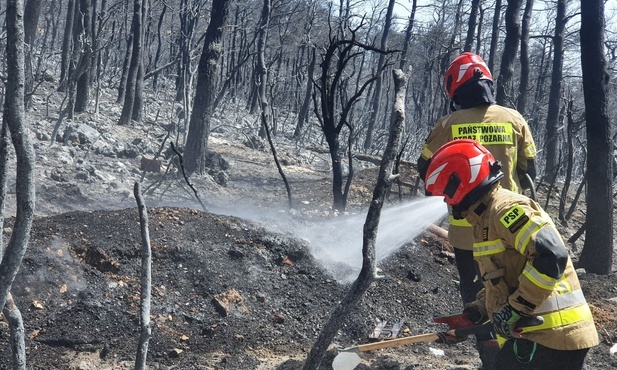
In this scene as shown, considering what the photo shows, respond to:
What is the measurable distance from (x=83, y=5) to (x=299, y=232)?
510 inches

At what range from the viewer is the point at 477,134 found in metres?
4.75

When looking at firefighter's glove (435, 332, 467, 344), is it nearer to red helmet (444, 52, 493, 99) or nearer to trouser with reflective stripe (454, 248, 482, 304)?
trouser with reflective stripe (454, 248, 482, 304)

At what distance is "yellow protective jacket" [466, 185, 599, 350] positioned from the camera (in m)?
3.18

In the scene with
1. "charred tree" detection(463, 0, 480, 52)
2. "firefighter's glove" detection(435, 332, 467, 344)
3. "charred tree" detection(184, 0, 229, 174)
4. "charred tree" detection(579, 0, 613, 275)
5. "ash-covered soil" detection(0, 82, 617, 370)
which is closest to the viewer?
"firefighter's glove" detection(435, 332, 467, 344)

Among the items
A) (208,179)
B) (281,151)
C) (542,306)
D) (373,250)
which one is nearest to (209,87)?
(208,179)

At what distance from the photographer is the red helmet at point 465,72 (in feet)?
16.0

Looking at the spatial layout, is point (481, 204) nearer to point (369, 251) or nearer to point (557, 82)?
point (369, 251)

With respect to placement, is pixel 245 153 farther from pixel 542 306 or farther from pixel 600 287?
pixel 542 306

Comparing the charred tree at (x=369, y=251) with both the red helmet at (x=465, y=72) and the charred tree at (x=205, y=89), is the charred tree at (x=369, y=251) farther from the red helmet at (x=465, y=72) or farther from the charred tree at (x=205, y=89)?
the charred tree at (x=205, y=89)

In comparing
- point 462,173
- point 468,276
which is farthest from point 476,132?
point 462,173

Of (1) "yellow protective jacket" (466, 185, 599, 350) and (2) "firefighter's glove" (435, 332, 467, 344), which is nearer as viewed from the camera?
(1) "yellow protective jacket" (466, 185, 599, 350)

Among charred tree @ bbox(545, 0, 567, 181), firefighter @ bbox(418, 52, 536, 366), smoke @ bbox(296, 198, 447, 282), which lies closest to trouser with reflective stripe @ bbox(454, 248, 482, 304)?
A: firefighter @ bbox(418, 52, 536, 366)

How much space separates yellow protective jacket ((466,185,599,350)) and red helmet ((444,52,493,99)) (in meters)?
1.51

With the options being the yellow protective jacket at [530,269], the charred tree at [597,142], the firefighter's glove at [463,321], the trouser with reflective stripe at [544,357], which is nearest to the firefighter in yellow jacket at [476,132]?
the firefighter's glove at [463,321]
